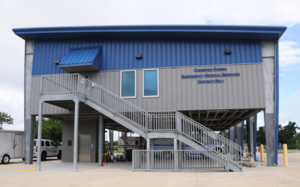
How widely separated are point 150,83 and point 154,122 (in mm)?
2980

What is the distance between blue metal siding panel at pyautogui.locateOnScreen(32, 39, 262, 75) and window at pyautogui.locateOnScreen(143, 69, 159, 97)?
0.44 metres

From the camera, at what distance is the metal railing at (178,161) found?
13.8 meters

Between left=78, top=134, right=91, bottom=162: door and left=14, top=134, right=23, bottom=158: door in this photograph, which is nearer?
left=78, top=134, right=91, bottom=162: door

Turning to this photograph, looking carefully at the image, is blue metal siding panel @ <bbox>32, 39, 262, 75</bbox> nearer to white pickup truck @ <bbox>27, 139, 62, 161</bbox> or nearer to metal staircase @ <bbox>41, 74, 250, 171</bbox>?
metal staircase @ <bbox>41, 74, 250, 171</bbox>

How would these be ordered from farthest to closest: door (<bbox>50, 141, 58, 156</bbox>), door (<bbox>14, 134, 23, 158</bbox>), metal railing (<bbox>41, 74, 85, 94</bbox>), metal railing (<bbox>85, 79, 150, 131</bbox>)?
door (<bbox>50, 141, 58, 156</bbox>) < door (<bbox>14, 134, 23, 158</bbox>) < metal railing (<bbox>85, 79, 150, 131</bbox>) < metal railing (<bbox>41, 74, 85, 94</bbox>)

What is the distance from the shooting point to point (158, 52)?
17.6 meters

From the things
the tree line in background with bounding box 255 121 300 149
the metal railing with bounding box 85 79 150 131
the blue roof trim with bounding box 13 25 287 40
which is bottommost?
the tree line in background with bounding box 255 121 300 149

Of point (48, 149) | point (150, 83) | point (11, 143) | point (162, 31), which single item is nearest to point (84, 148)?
point (48, 149)

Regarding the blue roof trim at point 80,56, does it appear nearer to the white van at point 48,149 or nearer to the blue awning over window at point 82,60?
the blue awning over window at point 82,60

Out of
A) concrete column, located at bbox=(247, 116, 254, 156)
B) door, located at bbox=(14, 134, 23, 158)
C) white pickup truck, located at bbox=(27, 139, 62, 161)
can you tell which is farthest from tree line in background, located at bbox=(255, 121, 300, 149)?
door, located at bbox=(14, 134, 23, 158)

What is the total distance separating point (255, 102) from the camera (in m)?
15.9

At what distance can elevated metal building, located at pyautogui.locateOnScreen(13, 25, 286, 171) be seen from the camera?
1568 centimetres

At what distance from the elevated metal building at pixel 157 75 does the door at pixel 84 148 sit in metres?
3.13

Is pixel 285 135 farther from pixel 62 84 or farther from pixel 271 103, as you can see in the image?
pixel 62 84
